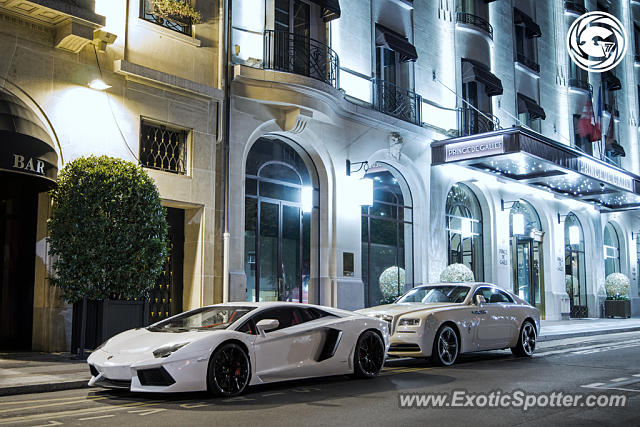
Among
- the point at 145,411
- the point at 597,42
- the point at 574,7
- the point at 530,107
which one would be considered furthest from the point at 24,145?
the point at 597,42

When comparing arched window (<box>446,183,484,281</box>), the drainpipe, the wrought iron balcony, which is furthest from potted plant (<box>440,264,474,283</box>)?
the wrought iron balcony

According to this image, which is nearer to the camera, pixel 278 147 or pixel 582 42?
pixel 278 147

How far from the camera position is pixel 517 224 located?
91.1 feet

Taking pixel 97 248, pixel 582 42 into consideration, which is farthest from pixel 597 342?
pixel 582 42

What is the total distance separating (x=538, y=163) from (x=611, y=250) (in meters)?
16.7

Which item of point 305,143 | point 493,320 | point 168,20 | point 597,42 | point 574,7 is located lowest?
point 493,320

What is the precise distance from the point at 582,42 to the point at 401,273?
19720mm

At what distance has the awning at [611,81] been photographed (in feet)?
121

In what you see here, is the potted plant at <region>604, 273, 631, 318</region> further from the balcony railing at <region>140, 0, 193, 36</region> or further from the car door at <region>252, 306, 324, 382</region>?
the car door at <region>252, 306, 324, 382</region>

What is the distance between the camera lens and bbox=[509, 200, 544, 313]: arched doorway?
91.7 feet

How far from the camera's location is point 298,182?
19.1 meters

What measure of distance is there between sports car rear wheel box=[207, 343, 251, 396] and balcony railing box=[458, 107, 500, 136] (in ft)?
59.0

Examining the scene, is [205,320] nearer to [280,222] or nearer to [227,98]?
[227,98]

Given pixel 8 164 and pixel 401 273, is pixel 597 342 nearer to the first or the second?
pixel 401 273
